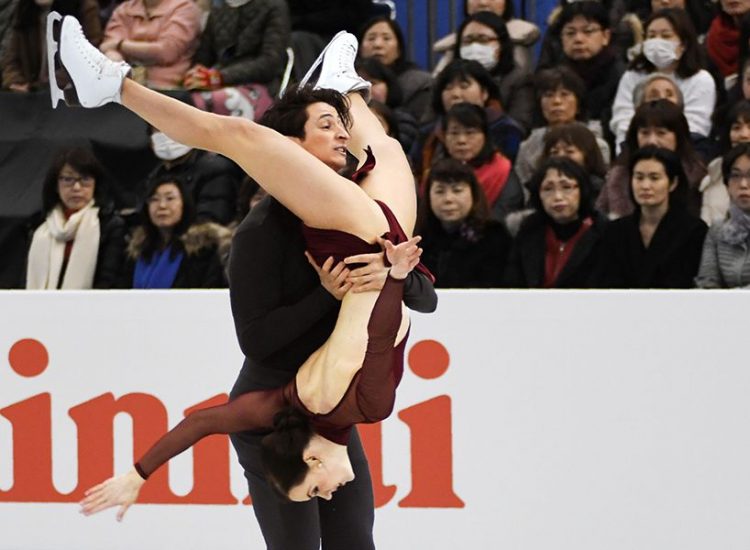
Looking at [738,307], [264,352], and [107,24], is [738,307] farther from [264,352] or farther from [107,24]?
[107,24]

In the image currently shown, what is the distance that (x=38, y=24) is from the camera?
24.2 ft

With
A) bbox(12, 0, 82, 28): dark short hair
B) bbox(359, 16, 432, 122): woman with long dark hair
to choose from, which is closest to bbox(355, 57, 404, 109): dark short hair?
bbox(359, 16, 432, 122): woman with long dark hair

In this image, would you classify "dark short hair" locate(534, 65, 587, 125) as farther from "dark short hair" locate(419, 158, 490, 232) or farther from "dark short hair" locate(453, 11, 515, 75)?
"dark short hair" locate(419, 158, 490, 232)

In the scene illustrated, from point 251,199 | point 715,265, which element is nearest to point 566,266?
point 715,265

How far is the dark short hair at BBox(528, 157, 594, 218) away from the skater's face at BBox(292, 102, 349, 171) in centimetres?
251

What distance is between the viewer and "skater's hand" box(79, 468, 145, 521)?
10.8 ft

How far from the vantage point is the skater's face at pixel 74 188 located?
6.37 metres

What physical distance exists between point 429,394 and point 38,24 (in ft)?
11.3

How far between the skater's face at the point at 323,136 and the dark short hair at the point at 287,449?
551mm

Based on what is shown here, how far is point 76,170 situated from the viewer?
6.40m

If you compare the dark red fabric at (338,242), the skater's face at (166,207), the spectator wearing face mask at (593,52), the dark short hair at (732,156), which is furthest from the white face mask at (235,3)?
the dark red fabric at (338,242)

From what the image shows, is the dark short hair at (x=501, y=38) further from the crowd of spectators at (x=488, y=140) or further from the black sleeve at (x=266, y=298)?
the black sleeve at (x=266, y=298)

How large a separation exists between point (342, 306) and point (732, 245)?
2.50 meters

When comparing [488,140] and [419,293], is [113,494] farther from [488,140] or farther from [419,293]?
[488,140]
